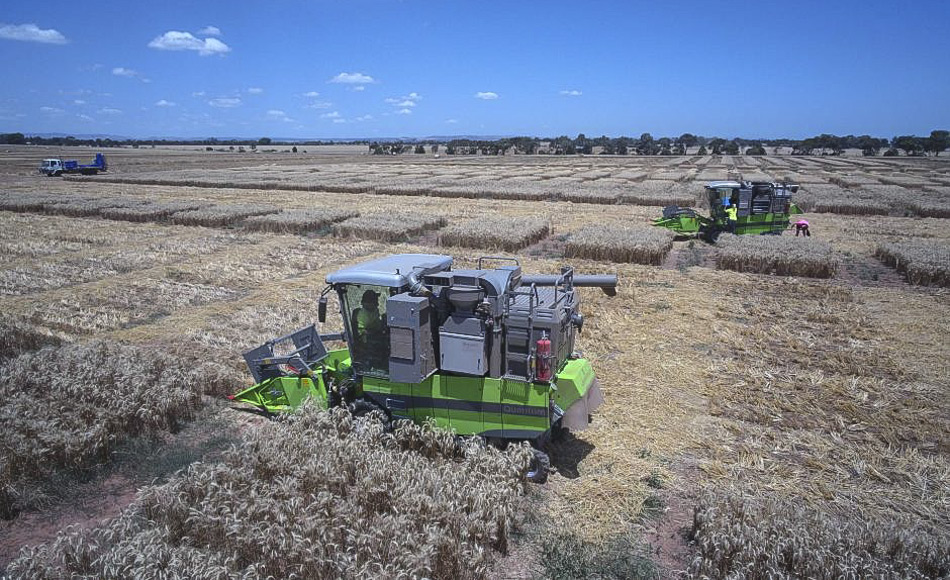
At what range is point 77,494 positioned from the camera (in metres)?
7.45

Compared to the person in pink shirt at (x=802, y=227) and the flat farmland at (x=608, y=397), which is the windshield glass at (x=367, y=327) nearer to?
the flat farmland at (x=608, y=397)

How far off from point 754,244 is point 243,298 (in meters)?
19.2

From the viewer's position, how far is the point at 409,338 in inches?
291

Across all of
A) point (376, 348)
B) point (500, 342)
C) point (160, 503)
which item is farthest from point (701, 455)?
point (160, 503)

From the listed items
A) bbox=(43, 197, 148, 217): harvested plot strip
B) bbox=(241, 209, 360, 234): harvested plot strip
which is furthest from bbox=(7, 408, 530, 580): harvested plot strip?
bbox=(43, 197, 148, 217): harvested plot strip

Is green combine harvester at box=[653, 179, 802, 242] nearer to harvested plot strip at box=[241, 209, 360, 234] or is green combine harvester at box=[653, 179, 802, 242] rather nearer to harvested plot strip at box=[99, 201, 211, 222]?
harvested plot strip at box=[241, 209, 360, 234]

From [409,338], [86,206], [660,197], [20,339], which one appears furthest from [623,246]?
[86,206]

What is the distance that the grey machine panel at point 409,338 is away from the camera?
7.29 m

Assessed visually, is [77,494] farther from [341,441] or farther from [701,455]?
[701,455]

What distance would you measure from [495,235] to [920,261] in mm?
16076

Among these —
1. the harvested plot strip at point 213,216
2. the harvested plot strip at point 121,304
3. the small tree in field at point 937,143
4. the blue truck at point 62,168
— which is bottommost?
the harvested plot strip at point 121,304

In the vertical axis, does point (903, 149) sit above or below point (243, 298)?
above

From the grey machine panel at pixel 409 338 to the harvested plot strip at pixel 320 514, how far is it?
0.87 metres

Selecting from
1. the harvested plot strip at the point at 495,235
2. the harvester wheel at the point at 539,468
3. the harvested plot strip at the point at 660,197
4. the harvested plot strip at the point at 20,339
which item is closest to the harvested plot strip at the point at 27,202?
the harvested plot strip at the point at 495,235
